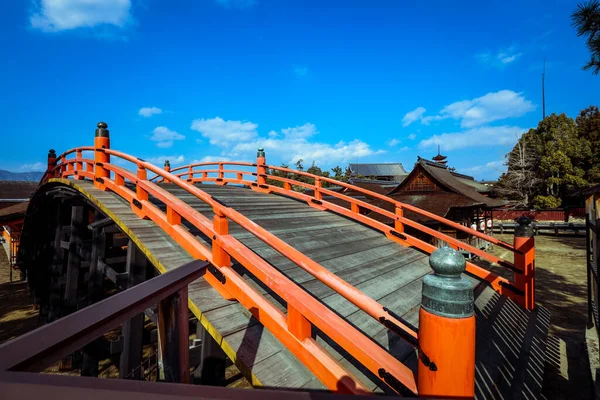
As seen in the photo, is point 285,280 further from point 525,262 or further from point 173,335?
point 525,262

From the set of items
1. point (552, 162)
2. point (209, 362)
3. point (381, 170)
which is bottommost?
point (209, 362)

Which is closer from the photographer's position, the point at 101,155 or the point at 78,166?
the point at 101,155

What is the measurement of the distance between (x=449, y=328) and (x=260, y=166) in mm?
7993

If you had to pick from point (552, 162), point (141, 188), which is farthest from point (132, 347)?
point (552, 162)

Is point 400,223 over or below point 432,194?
below

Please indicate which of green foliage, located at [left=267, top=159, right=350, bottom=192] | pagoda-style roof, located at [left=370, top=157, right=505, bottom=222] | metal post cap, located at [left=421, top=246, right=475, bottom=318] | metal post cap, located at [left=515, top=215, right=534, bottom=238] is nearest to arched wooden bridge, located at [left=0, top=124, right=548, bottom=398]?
metal post cap, located at [left=515, top=215, right=534, bottom=238]

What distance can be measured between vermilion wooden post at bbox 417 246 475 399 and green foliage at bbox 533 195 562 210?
3492cm

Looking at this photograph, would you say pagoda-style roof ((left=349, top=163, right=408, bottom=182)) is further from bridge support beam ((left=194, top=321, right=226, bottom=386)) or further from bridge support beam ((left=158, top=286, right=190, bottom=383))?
bridge support beam ((left=158, top=286, right=190, bottom=383))

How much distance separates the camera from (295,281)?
11.3ft

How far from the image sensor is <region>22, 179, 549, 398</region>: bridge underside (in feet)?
7.84

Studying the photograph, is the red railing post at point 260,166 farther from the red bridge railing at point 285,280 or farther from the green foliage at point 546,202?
the green foliage at point 546,202

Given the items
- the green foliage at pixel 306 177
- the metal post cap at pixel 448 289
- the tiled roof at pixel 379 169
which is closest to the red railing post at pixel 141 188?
the metal post cap at pixel 448 289

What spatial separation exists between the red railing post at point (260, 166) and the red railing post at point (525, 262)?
20.9 ft

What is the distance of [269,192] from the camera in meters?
8.80
